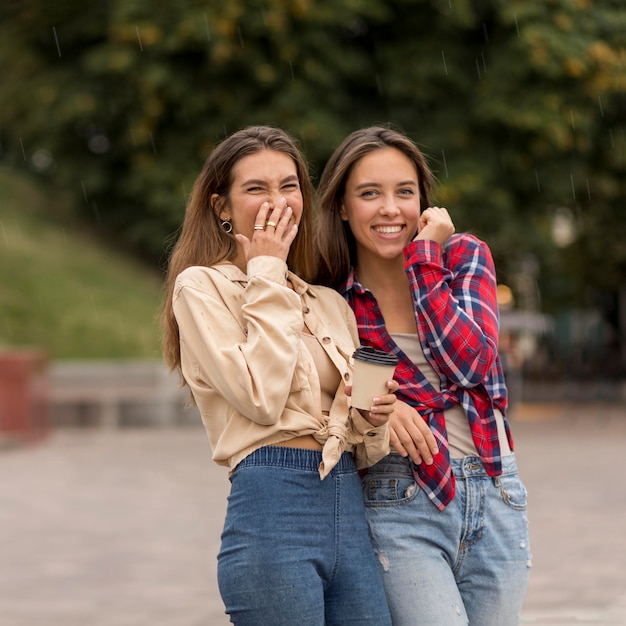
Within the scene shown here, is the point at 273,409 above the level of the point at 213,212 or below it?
below

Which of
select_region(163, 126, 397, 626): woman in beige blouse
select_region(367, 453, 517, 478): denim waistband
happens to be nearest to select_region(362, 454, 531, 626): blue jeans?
select_region(367, 453, 517, 478): denim waistband

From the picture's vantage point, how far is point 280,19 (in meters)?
16.9

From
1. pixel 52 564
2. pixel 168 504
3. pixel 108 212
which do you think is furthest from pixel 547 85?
pixel 52 564

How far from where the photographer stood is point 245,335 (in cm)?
306

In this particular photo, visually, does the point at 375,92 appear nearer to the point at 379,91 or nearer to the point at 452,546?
the point at 379,91

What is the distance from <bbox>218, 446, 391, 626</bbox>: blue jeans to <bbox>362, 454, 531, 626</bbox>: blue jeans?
0.44 ft

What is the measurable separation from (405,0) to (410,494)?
15362mm

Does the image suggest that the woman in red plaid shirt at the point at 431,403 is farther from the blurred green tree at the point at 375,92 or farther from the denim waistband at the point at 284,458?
the blurred green tree at the point at 375,92

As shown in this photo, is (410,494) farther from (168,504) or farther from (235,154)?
(168,504)

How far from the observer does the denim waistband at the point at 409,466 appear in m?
3.32

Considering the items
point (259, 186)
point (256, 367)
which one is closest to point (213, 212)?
point (259, 186)

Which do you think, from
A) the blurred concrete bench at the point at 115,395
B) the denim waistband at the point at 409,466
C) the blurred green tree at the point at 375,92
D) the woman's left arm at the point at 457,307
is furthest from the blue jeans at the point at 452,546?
the blurred concrete bench at the point at 115,395

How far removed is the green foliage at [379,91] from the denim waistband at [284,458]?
44.7ft

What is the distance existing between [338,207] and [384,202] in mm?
204
